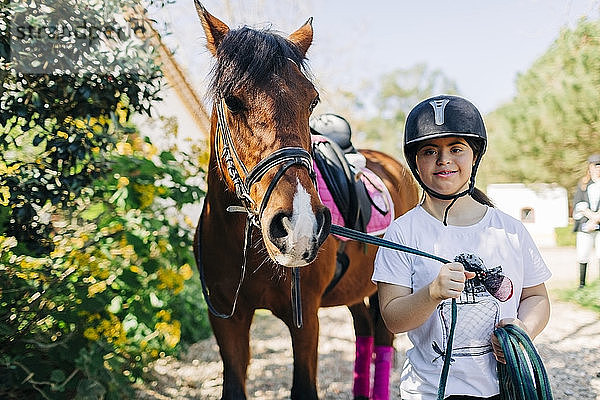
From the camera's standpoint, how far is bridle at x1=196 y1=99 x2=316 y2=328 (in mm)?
1727

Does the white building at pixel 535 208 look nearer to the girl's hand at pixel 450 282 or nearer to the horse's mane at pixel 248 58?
the horse's mane at pixel 248 58

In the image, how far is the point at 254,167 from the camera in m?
1.79

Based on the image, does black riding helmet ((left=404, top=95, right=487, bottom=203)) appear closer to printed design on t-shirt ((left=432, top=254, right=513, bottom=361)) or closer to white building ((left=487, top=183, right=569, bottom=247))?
A: printed design on t-shirt ((left=432, top=254, right=513, bottom=361))

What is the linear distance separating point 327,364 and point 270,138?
395 centimetres

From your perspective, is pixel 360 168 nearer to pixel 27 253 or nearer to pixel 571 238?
pixel 27 253

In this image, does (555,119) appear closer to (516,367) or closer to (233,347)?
(233,347)

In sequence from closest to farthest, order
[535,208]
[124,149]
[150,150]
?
[124,149], [150,150], [535,208]

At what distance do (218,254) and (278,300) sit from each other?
352 millimetres

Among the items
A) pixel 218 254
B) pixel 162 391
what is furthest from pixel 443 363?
pixel 162 391

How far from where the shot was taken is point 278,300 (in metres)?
Answer: 2.43

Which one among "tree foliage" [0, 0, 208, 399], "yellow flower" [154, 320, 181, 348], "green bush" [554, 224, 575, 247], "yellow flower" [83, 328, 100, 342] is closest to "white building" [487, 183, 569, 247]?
"green bush" [554, 224, 575, 247]

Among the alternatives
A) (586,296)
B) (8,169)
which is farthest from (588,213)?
(8,169)

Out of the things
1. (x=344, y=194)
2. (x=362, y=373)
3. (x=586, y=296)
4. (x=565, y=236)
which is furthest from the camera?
(x=565, y=236)

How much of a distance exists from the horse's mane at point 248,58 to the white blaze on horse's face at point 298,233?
48cm
